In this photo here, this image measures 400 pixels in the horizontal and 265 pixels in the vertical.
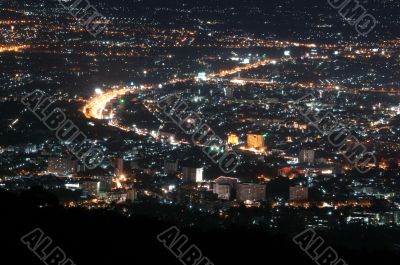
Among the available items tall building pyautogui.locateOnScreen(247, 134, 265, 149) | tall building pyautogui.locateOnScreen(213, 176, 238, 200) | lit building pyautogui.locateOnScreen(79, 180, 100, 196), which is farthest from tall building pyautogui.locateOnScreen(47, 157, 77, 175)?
tall building pyautogui.locateOnScreen(247, 134, 265, 149)

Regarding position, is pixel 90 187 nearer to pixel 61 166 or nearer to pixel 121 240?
pixel 61 166

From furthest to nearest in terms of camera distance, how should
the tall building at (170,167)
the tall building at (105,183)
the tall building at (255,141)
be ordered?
the tall building at (255,141) < the tall building at (170,167) < the tall building at (105,183)

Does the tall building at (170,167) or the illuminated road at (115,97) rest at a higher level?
the illuminated road at (115,97)

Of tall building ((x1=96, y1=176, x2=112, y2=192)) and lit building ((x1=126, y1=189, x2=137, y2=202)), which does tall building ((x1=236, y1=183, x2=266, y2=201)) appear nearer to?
lit building ((x1=126, y1=189, x2=137, y2=202))

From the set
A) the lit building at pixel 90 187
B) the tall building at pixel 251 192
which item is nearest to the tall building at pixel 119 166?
the lit building at pixel 90 187

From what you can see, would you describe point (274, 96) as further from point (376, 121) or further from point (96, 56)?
point (96, 56)

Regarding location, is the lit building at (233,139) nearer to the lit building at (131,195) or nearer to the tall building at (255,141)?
the tall building at (255,141)
